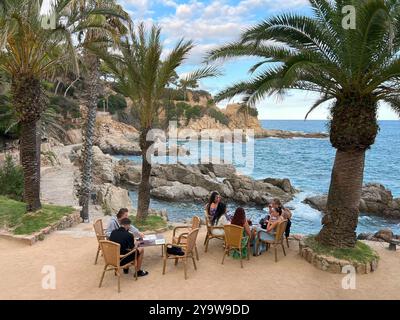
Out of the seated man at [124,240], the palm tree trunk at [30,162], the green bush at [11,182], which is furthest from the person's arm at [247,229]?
the green bush at [11,182]

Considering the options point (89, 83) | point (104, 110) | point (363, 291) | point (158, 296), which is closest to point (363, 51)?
point (363, 291)

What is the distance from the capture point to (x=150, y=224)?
408 inches

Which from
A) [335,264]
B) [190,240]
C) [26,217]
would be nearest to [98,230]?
[190,240]

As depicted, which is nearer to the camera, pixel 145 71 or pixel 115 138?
pixel 145 71

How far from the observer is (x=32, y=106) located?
9992 mm

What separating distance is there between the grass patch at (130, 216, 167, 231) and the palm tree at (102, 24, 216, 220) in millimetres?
1462

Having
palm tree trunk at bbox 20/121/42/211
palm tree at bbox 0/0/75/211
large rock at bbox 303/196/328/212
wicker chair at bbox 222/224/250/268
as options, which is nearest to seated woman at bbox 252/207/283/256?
wicker chair at bbox 222/224/250/268

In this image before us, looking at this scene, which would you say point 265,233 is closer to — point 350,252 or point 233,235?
point 233,235

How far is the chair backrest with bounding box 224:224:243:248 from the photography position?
7.24m

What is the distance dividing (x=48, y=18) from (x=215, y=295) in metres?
8.11

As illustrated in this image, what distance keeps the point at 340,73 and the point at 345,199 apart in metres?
2.73

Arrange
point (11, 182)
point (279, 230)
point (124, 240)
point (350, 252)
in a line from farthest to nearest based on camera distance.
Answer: point (11, 182) < point (279, 230) < point (350, 252) < point (124, 240)

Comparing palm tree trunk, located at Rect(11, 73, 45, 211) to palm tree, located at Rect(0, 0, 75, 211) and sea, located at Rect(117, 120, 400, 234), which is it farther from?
sea, located at Rect(117, 120, 400, 234)
